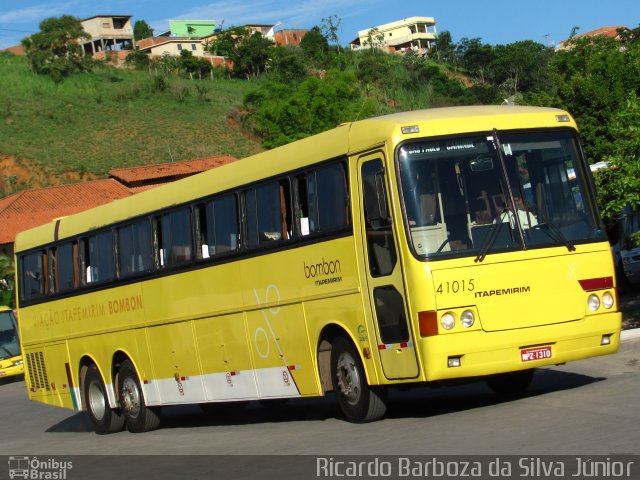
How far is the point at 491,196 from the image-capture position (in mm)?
11320

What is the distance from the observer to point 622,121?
59.8 ft

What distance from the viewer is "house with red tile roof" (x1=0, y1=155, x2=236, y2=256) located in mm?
73188

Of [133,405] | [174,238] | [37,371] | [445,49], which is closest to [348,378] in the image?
[174,238]

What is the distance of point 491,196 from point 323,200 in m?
2.05

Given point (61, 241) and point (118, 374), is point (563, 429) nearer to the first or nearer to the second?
point (118, 374)

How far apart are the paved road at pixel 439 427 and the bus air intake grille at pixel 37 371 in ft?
3.17

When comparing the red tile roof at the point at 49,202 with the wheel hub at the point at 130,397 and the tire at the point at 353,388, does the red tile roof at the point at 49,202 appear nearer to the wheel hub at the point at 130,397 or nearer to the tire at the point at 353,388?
the wheel hub at the point at 130,397

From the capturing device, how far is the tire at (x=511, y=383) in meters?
13.4

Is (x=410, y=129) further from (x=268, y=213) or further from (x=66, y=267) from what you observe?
(x=66, y=267)

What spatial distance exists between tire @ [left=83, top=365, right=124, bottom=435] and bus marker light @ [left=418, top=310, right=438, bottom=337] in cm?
849

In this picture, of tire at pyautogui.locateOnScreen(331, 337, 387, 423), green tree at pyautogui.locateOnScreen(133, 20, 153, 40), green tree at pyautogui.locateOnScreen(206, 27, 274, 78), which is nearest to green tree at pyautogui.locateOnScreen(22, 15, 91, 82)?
green tree at pyautogui.locateOnScreen(206, 27, 274, 78)
